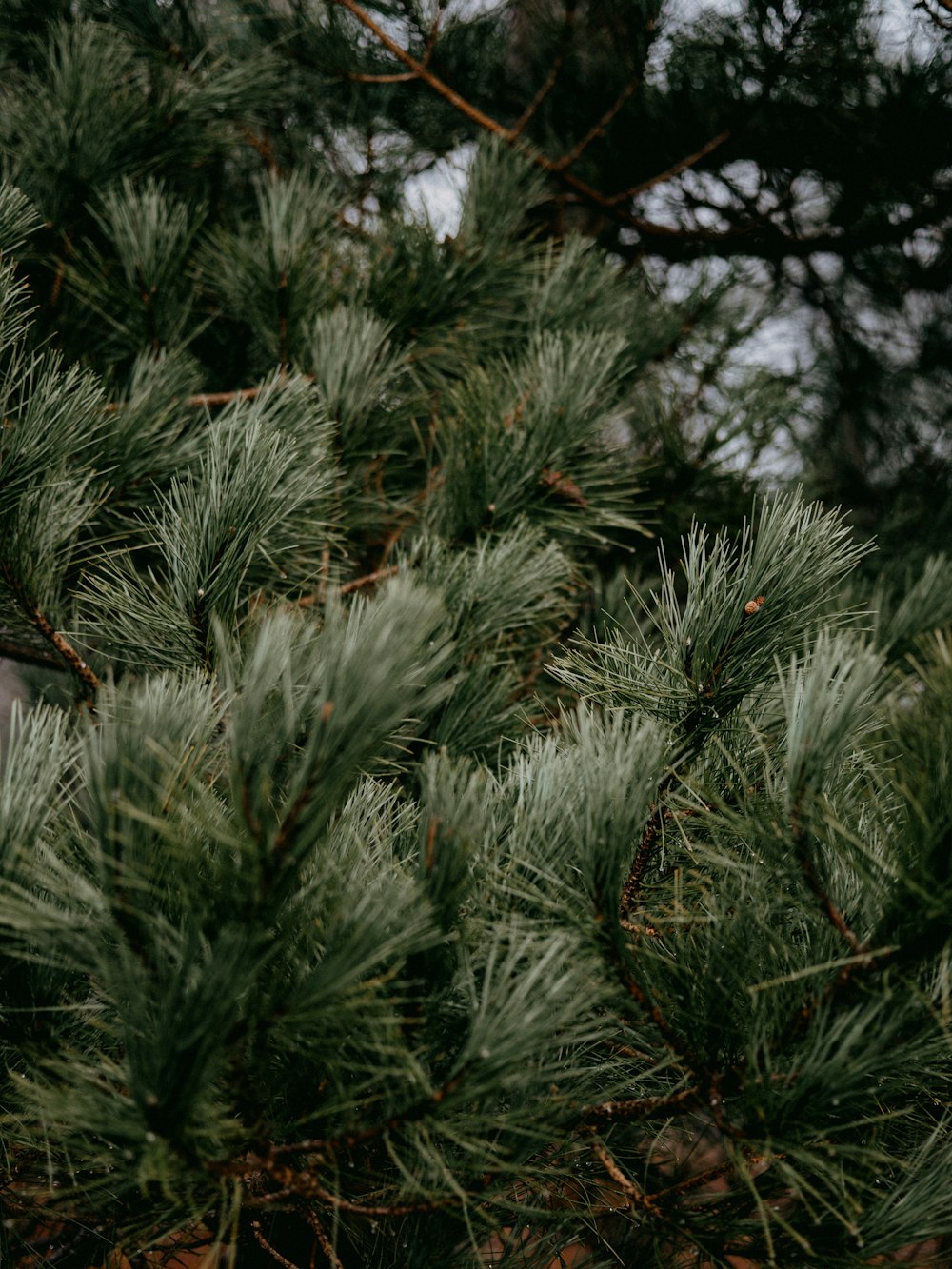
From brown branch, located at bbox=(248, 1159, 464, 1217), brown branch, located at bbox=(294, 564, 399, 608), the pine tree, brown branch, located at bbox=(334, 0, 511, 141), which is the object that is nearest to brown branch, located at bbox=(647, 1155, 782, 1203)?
the pine tree

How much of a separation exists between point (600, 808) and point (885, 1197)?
0.20 m

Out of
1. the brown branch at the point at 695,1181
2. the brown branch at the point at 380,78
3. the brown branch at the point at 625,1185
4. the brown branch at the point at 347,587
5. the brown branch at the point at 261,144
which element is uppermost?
the brown branch at the point at 380,78

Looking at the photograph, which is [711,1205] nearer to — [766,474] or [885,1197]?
[885,1197]

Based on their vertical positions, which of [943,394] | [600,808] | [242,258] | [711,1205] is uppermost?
[943,394]

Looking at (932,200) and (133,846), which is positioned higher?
(932,200)

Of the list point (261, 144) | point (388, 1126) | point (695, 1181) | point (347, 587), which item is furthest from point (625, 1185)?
point (261, 144)

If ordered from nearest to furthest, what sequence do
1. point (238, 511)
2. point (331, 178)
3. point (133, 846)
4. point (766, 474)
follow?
point (133, 846) → point (238, 511) → point (766, 474) → point (331, 178)

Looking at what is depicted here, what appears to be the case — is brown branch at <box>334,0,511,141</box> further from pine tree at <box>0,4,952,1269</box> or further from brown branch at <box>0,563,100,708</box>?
brown branch at <box>0,563,100,708</box>

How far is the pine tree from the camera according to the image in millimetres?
295

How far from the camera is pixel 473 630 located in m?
0.53

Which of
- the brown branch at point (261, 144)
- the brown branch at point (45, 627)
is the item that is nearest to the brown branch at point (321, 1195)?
the brown branch at point (45, 627)

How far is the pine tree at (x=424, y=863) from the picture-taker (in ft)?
0.97

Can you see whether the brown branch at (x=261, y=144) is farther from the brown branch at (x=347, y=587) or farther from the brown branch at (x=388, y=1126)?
the brown branch at (x=388, y=1126)

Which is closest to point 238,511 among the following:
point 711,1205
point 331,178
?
point 711,1205
